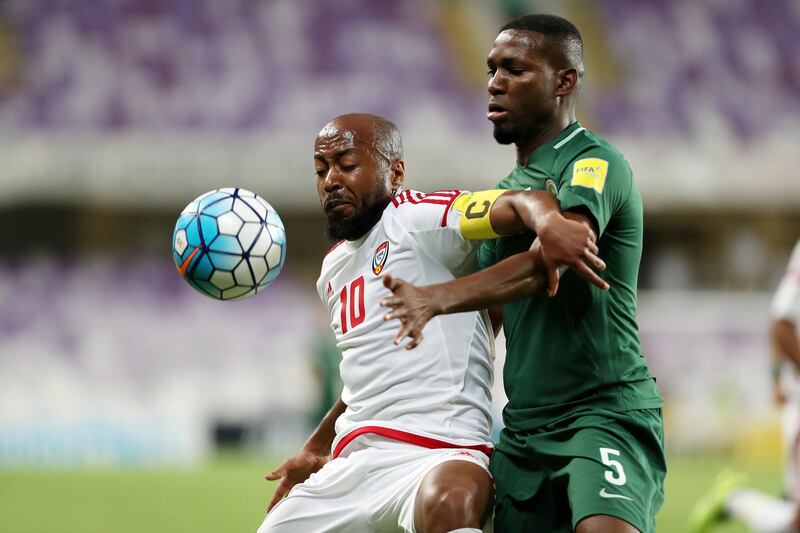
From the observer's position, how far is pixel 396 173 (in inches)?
180

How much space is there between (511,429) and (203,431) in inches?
571

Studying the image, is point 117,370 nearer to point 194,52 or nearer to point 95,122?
point 95,122

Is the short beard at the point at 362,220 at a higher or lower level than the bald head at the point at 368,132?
lower

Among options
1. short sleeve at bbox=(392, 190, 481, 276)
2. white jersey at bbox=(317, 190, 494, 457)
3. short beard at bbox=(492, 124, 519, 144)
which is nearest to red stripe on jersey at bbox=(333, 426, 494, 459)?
white jersey at bbox=(317, 190, 494, 457)

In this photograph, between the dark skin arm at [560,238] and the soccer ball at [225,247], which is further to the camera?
the soccer ball at [225,247]

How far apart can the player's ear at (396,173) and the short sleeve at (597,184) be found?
834 mm

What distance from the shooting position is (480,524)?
387 cm

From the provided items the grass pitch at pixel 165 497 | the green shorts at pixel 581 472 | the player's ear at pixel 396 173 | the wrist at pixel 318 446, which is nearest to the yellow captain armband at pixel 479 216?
the player's ear at pixel 396 173

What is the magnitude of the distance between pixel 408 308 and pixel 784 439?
Result: 4893 mm

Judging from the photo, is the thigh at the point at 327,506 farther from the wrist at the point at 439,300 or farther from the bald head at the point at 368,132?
the bald head at the point at 368,132

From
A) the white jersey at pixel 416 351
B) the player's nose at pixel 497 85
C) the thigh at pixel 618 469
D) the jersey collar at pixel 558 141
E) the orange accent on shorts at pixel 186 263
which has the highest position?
the player's nose at pixel 497 85

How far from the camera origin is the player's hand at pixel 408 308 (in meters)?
3.41

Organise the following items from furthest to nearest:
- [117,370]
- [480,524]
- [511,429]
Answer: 1. [117,370]
2. [511,429]
3. [480,524]

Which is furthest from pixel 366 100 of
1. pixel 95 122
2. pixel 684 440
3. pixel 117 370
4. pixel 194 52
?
pixel 684 440
